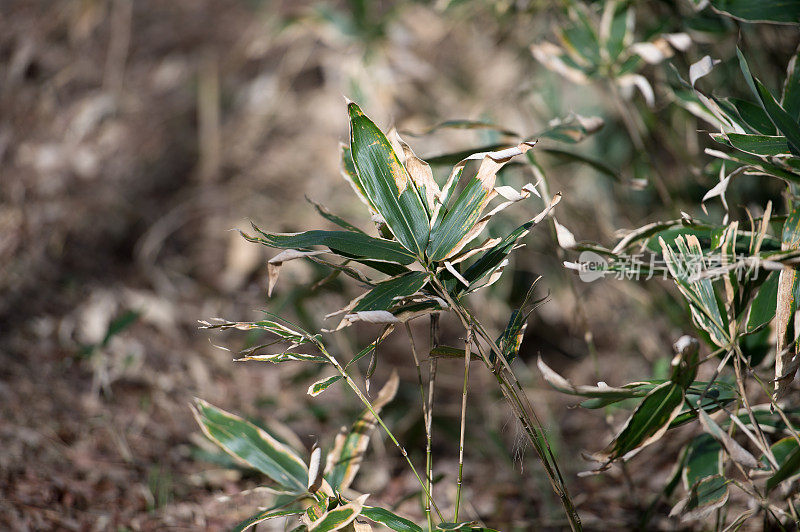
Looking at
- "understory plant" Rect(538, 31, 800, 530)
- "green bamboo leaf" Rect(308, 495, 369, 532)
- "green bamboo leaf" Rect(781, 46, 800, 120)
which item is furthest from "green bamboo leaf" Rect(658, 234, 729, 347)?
"green bamboo leaf" Rect(308, 495, 369, 532)

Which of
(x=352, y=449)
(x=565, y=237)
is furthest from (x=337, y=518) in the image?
(x=565, y=237)

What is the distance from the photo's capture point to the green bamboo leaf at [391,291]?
0.61 meters

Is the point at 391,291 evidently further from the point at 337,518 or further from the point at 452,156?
the point at 452,156

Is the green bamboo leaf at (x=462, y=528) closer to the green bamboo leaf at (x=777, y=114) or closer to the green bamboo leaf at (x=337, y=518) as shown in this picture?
the green bamboo leaf at (x=337, y=518)

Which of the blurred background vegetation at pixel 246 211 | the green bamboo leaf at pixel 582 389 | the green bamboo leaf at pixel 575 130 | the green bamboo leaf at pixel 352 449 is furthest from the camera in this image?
Answer: the blurred background vegetation at pixel 246 211

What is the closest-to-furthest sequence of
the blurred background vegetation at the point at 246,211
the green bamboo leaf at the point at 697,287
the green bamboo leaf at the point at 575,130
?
the green bamboo leaf at the point at 697,287 < the green bamboo leaf at the point at 575,130 < the blurred background vegetation at the point at 246,211

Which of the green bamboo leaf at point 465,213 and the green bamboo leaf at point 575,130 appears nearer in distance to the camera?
the green bamboo leaf at point 465,213

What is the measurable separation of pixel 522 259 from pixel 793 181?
50.1 inches

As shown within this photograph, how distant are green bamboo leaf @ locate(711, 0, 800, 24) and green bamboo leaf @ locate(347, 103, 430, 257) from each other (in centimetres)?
53

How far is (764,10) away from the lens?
827 millimetres

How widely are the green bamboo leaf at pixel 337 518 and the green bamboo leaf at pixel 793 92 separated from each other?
69 centimetres

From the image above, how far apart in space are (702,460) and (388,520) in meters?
0.45

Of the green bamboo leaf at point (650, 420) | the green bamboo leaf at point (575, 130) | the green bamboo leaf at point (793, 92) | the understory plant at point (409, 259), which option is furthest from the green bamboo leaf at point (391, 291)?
the green bamboo leaf at point (793, 92)

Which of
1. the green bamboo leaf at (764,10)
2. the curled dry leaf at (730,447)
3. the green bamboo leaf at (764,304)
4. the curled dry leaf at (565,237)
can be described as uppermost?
the green bamboo leaf at (764,10)
